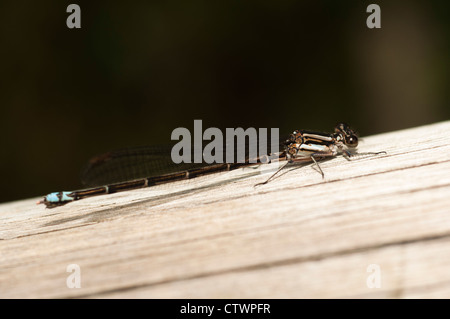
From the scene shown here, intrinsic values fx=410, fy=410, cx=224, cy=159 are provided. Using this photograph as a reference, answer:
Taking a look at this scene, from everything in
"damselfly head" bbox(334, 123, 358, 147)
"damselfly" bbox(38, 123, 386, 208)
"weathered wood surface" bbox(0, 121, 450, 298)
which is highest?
"damselfly head" bbox(334, 123, 358, 147)

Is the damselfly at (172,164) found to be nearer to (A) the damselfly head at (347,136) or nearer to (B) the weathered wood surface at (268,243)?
(A) the damselfly head at (347,136)

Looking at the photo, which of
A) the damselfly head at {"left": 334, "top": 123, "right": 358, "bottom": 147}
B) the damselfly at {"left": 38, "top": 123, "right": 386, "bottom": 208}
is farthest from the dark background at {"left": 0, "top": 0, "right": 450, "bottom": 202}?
the damselfly head at {"left": 334, "top": 123, "right": 358, "bottom": 147}

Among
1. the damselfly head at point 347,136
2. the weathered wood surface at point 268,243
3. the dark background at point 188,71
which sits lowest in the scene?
the weathered wood surface at point 268,243

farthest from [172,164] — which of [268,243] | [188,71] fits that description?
[188,71]

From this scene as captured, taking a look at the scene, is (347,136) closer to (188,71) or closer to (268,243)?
(268,243)

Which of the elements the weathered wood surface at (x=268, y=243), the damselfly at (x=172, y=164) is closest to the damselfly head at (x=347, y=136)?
the damselfly at (x=172, y=164)

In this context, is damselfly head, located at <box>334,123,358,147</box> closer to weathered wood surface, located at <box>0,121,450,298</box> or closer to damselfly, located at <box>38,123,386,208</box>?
damselfly, located at <box>38,123,386,208</box>
